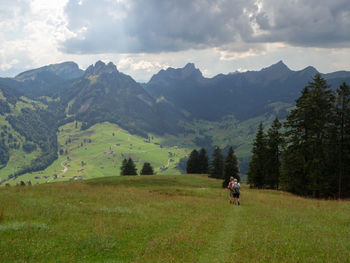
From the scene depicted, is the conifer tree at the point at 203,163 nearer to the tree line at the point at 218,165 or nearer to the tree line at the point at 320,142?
the tree line at the point at 218,165

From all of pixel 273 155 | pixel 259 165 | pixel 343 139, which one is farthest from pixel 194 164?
pixel 343 139

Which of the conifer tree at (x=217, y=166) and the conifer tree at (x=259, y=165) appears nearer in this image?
the conifer tree at (x=259, y=165)

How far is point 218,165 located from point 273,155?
37.7 m

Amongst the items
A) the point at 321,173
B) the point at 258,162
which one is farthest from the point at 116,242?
the point at 258,162

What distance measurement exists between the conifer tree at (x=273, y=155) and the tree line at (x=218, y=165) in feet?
31.7

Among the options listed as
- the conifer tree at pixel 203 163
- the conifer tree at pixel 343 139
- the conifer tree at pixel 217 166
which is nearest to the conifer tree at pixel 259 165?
the conifer tree at pixel 343 139

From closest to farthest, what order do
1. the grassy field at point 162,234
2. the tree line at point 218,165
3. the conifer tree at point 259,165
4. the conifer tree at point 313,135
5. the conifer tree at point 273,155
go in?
the grassy field at point 162,234
the conifer tree at point 313,135
the conifer tree at point 273,155
the conifer tree at point 259,165
the tree line at point 218,165

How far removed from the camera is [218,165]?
9931 cm

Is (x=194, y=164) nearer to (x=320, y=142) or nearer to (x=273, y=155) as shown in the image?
(x=273, y=155)

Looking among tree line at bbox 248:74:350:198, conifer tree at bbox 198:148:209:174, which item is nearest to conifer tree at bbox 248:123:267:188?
tree line at bbox 248:74:350:198

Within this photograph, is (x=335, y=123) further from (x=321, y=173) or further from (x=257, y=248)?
(x=257, y=248)

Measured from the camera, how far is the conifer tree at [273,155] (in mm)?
61891

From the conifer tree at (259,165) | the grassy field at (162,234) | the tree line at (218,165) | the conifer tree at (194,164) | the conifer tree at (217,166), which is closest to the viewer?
the grassy field at (162,234)

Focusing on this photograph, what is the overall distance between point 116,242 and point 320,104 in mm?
41546
